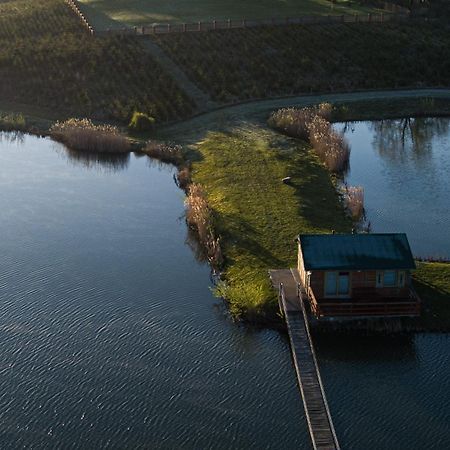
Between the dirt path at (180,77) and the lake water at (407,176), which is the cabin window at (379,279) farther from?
the dirt path at (180,77)

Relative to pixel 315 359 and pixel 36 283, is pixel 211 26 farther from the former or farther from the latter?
pixel 315 359

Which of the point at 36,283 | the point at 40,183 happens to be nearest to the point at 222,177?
the point at 40,183

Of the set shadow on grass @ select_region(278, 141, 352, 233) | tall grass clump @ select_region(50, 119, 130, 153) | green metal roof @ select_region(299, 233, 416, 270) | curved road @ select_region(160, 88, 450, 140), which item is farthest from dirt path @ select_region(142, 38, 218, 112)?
green metal roof @ select_region(299, 233, 416, 270)

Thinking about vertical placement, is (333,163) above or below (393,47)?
below

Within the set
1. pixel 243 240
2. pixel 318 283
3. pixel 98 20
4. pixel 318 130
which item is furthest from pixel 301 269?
pixel 98 20

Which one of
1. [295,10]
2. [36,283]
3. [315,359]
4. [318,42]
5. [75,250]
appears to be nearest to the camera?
[315,359]

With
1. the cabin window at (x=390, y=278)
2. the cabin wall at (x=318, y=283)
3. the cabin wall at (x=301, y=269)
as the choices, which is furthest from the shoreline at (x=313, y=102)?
the cabin window at (x=390, y=278)
